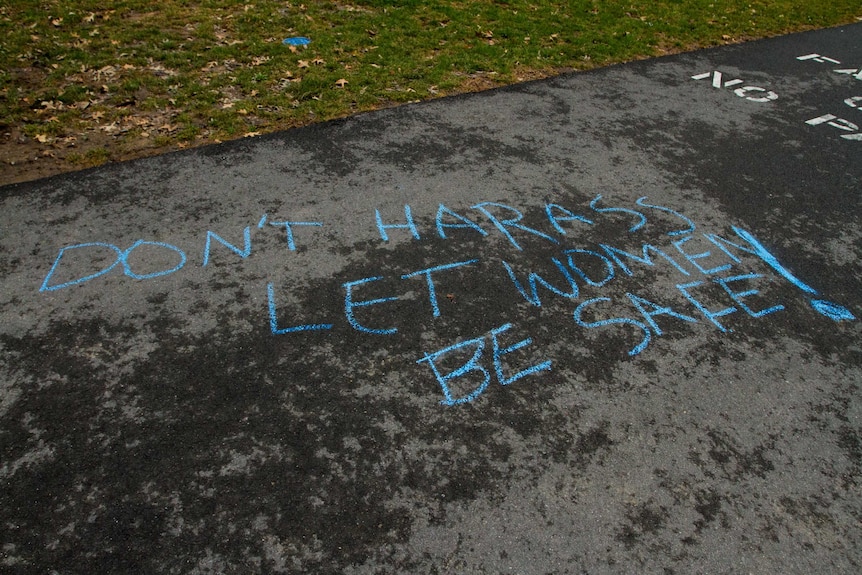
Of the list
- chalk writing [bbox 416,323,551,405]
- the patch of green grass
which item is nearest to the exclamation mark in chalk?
chalk writing [bbox 416,323,551,405]

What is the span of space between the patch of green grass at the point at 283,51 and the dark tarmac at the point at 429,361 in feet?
2.81

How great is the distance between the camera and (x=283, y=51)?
23.8ft

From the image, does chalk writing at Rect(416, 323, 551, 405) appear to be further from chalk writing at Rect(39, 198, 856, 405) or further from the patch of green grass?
the patch of green grass

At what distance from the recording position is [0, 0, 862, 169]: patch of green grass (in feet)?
19.5

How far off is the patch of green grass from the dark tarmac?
0.86 metres

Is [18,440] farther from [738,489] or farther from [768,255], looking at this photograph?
[768,255]

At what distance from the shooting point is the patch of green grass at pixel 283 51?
5941 mm

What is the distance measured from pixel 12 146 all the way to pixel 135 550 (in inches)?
166

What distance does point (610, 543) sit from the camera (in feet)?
9.12

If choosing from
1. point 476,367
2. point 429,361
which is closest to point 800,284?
point 476,367

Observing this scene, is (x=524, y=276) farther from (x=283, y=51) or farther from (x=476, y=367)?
(x=283, y=51)

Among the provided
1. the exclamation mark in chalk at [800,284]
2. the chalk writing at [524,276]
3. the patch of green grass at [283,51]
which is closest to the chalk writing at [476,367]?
the chalk writing at [524,276]

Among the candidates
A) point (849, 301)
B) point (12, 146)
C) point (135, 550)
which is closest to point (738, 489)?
point (849, 301)

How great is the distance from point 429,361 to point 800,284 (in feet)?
9.63
